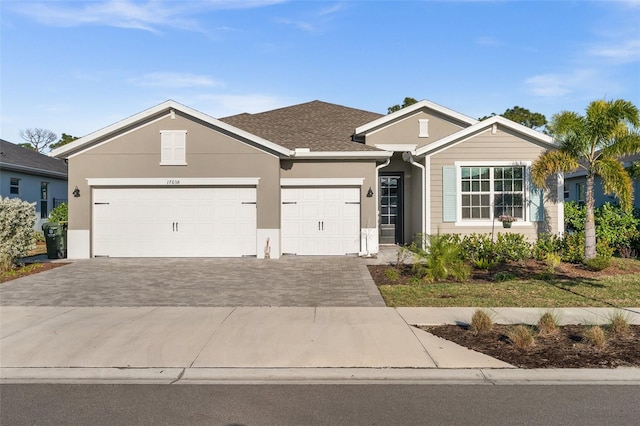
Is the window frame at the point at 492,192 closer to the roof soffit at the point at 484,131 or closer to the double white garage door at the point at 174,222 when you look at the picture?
the roof soffit at the point at 484,131

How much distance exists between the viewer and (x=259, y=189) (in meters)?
15.1

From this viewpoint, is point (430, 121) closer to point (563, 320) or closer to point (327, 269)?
point (327, 269)

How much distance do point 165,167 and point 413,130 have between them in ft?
30.7

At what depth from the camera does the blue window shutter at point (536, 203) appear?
1480 cm

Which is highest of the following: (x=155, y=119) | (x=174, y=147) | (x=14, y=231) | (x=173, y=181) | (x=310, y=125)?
(x=310, y=125)

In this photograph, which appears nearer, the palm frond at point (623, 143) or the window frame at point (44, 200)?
the palm frond at point (623, 143)

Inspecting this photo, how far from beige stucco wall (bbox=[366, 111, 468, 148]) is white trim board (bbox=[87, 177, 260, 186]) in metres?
5.39

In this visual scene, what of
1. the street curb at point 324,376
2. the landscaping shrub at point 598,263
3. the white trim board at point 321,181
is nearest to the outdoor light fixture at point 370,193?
the white trim board at point 321,181

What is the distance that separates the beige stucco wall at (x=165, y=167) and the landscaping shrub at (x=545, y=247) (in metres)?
8.17

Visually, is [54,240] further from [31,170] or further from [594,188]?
[594,188]

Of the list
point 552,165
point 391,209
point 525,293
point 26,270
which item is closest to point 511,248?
point 552,165

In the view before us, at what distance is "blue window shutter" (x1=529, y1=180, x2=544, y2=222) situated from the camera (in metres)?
14.8

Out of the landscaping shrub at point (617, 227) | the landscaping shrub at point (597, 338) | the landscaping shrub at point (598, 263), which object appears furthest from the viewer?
the landscaping shrub at point (617, 227)
